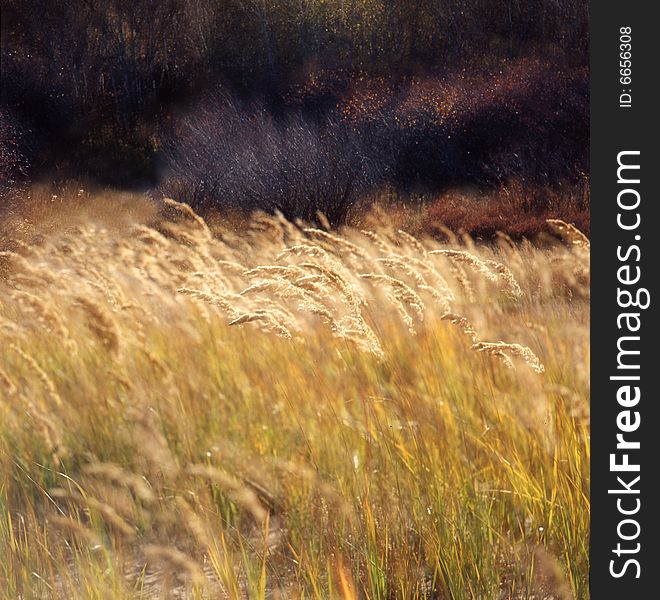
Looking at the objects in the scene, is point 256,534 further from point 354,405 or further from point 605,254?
point 605,254

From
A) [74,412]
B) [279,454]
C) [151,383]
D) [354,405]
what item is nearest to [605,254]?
[354,405]

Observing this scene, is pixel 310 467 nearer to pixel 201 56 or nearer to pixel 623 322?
pixel 623 322

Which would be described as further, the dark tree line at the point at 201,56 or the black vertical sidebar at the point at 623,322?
the dark tree line at the point at 201,56

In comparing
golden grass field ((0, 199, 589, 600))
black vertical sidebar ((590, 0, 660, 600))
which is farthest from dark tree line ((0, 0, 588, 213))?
black vertical sidebar ((590, 0, 660, 600))

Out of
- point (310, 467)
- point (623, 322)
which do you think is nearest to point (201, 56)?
point (310, 467)

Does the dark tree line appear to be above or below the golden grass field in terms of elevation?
above

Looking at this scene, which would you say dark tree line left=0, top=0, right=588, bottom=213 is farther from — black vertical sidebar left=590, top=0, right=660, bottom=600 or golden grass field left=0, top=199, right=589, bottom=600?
black vertical sidebar left=590, top=0, right=660, bottom=600

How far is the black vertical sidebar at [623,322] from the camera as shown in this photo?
5.21 ft

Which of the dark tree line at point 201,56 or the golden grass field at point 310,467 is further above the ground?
Result: the dark tree line at point 201,56

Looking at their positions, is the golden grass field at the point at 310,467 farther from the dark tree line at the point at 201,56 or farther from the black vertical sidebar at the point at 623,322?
the dark tree line at the point at 201,56

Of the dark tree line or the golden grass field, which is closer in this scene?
the golden grass field

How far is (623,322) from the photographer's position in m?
1.74

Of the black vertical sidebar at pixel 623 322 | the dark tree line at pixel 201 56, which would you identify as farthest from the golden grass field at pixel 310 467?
the dark tree line at pixel 201 56

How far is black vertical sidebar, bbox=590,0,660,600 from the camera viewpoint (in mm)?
1588
